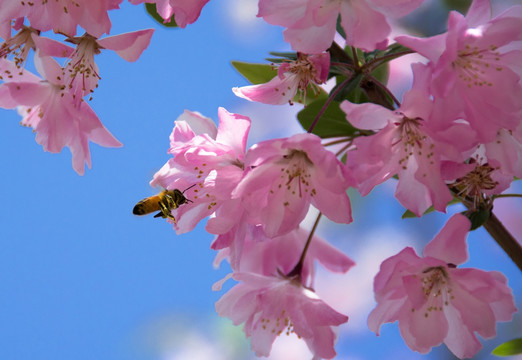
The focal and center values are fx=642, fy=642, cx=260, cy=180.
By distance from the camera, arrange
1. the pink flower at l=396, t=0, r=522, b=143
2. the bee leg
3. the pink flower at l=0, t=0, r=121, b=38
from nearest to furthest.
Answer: the pink flower at l=396, t=0, r=522, b=143 < the pink flower at l=0, t=0, r=121, b=38 < the bee leg

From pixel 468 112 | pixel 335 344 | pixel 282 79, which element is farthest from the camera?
pixel 335 344

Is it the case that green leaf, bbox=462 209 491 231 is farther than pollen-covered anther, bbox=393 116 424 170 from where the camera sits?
Yes

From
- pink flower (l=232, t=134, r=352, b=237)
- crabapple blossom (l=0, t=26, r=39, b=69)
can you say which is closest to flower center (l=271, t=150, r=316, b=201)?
pink flower (l=232, t=134, r=352, b=237)

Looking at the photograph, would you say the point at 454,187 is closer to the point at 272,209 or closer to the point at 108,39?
the point at 272,209

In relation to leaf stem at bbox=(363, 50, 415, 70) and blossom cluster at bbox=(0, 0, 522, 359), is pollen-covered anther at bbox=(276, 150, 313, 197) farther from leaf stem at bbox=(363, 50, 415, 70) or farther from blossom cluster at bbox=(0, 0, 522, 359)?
leaf stem at bbox=(363, 50, 415, 70)

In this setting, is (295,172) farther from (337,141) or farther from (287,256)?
(287,256)

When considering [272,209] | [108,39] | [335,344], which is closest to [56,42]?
[108,39]

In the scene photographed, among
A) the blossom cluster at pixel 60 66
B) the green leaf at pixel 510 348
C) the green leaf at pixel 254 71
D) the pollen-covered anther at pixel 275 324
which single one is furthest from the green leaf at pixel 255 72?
the green leaf at pixel 510 348

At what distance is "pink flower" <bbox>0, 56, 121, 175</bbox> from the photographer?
0.91 m

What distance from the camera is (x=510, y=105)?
0.68 meters

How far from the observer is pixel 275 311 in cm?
94

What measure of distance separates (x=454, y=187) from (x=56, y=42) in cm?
55

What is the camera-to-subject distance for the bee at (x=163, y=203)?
33.2 inches

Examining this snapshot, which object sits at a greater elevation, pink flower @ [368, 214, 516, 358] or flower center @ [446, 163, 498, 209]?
flower center @ [446, 163, 498, 209]
